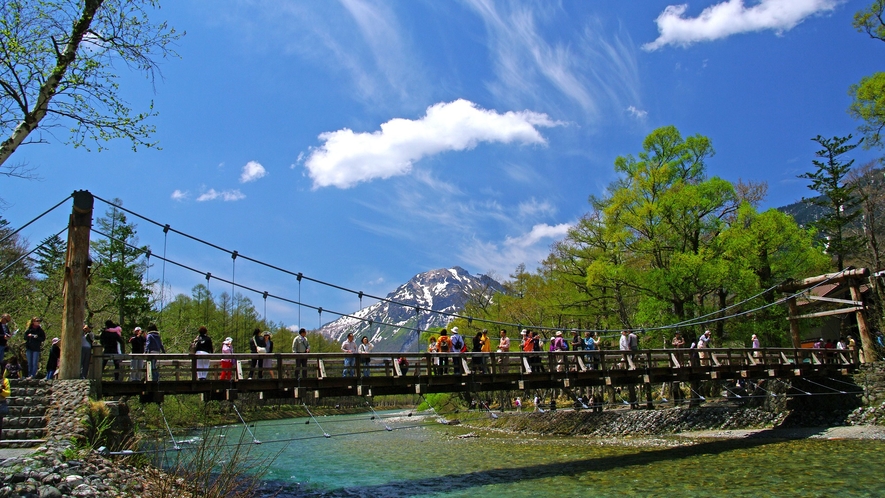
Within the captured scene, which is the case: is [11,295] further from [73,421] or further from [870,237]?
[870,237]

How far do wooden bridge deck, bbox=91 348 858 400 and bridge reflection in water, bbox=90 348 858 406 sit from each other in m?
0.02

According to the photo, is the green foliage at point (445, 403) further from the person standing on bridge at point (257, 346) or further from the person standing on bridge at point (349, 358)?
the person standing on bridge at point (257, 346)

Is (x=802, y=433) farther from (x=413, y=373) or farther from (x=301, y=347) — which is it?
(x=301, y=347)

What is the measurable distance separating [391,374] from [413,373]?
1740mm

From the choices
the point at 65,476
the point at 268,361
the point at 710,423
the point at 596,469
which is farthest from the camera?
the point at 710,423

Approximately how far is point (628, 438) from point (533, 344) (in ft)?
25.5

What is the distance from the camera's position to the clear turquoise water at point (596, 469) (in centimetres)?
1198

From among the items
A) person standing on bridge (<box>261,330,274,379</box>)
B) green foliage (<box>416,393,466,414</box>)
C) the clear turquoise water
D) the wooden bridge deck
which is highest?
person standing on bridge (<box>261,330,274,379</box>)

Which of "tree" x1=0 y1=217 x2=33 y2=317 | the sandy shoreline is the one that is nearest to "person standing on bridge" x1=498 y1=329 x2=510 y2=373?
the sandy shoreline

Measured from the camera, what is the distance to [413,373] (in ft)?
50.0

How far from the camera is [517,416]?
2945cm

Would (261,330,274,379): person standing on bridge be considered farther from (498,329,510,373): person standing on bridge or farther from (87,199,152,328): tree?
(87,199,152,328): tree

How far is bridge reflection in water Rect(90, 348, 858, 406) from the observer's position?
11.3 metres

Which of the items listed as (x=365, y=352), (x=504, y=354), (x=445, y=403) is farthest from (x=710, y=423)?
(x=445, y=403)
